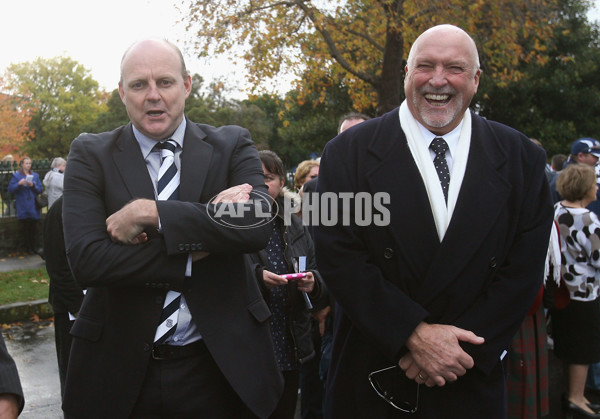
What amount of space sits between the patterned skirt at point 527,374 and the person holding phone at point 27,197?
11.2 meters

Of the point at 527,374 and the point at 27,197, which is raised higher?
the point at 27,197

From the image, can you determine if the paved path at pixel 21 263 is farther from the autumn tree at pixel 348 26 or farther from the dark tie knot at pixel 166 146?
the dark tie knot at pixel 166 146

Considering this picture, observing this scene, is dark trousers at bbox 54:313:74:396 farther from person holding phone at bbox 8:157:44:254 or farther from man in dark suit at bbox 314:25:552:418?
person holding phone at bbox 8:157:44:254

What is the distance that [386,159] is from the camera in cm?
249

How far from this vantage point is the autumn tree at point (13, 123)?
4928cm

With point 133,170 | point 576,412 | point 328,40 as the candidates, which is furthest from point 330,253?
point 328,40

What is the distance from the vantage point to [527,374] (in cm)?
404

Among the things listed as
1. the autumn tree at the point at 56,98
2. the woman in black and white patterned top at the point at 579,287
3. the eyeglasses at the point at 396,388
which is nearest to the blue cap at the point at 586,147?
the woman in black and white patterned top at the point at 579,287

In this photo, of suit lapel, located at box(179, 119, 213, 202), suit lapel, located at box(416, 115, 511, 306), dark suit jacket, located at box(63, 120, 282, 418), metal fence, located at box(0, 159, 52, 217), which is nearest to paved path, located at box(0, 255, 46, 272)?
metal fence, located at box(0, 159, 52, 217)

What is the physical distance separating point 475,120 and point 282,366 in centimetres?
186

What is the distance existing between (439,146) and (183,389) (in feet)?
4.61

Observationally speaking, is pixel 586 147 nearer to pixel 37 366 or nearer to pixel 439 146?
pixel 439 146

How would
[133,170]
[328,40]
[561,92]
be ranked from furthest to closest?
[561,92] < [328,40] < [133,170]

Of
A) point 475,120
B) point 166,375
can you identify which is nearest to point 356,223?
point 475,120
